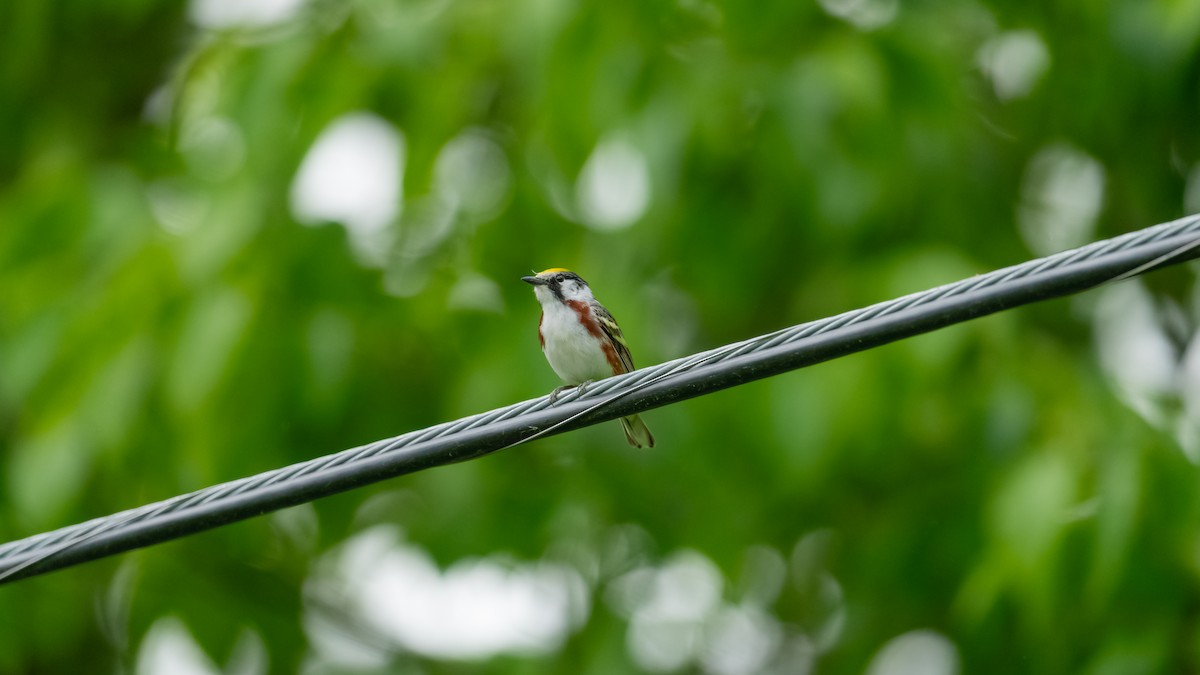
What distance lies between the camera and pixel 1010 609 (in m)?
5.04

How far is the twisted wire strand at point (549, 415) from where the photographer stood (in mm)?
3252

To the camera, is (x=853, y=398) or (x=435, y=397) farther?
(x=435, y=397)

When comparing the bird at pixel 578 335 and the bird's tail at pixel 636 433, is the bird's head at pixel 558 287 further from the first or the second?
the bird's tail at pixel 636 433

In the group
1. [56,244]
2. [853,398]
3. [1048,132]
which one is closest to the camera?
[853,398]

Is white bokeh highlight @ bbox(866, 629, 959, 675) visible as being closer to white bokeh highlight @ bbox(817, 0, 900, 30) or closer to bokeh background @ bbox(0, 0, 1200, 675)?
bokeh background @ bbox(0, 0, 1200, 675)

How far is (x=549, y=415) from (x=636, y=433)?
2.48 metres

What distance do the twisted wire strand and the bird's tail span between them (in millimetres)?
1988

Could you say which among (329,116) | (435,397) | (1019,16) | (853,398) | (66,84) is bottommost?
(853,398)

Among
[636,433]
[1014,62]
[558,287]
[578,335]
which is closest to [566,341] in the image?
[578,335]

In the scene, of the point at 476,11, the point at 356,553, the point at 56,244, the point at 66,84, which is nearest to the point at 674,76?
the point at 476,11

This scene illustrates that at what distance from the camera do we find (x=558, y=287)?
609 centimetres

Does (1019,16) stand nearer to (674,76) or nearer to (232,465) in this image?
(674,76)

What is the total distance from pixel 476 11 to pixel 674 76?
34.2 inches

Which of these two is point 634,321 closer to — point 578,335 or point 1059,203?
point 578,335
